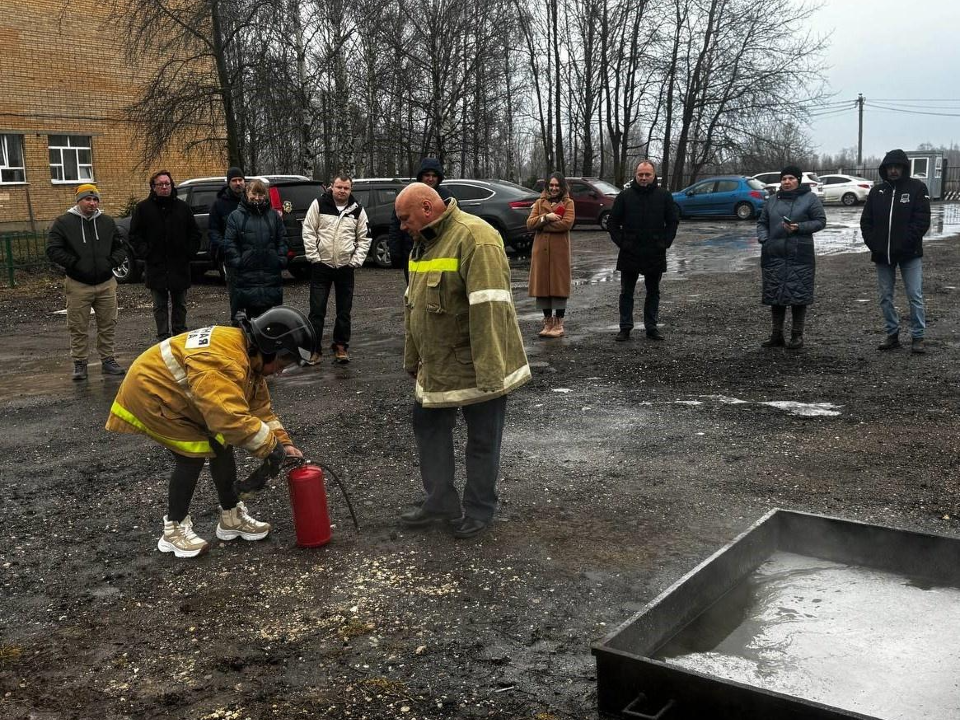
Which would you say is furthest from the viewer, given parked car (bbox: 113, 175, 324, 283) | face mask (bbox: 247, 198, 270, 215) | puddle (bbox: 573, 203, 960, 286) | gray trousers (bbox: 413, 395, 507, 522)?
puddle (bbox: 573, 203, 960, 286)

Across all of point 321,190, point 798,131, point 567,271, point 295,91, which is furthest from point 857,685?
point 798,131

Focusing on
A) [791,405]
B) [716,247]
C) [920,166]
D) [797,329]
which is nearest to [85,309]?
[791,405]

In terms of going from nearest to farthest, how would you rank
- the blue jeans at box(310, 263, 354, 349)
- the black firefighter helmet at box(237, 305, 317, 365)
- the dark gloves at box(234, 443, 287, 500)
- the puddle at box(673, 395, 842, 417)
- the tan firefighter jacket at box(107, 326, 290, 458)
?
the tan firefighter jacket at box(107, 326, 290, 458)
the black firefighter helmet at box(237, 305, 317, 365)
the dark gloves at box(234, 443, 287, 500)
the puddle at box(673, 395, 842, 417)
the blue jeans at box(310, 263, 354, 349)

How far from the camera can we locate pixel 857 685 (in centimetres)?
351

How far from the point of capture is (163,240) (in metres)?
10.3

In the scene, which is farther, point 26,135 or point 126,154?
point 126,154

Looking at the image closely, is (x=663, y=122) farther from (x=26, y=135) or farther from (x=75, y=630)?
(x=75, y=630)

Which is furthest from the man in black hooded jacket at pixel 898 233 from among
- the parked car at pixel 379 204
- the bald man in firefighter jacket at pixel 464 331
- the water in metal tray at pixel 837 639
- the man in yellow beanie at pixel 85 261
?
the parked car at pixel 379 204

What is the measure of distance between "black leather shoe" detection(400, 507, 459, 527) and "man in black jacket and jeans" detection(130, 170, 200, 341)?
20.1 ft

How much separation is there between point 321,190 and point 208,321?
4.75 m

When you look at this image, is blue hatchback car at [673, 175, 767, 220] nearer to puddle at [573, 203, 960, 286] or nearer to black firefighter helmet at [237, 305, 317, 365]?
puddle at [573, 203, 960, 286]

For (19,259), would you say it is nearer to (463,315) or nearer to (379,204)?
Result: (379,204)

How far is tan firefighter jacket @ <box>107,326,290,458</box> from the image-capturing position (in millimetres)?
4250

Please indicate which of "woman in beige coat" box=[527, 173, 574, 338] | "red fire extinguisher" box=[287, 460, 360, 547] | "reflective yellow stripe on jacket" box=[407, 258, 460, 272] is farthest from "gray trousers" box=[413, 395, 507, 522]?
"woman in beige coat" box=[527, 173, 574, 338]
